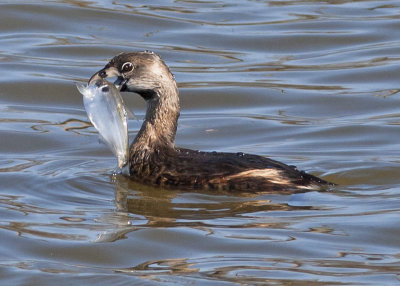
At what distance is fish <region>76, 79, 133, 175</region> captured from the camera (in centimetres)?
911

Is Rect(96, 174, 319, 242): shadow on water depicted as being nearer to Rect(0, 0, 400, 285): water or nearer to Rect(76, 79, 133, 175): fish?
Rect(0, 0, 400, 285): water

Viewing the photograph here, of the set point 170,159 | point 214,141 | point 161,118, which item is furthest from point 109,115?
point 214,141

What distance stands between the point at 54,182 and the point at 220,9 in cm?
792

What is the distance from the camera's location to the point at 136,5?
1709cm

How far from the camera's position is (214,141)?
11.4 m

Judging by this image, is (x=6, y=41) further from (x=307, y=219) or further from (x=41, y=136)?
(x=307, y=219)

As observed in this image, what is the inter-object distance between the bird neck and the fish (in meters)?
0.56

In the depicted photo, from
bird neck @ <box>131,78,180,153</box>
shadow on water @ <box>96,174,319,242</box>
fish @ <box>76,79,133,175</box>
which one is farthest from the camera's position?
bird neck @ <box>131,78,180,153</box>

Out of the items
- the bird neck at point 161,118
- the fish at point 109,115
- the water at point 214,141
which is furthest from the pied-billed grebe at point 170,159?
the fish at point 109,115

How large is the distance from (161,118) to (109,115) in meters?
0.77

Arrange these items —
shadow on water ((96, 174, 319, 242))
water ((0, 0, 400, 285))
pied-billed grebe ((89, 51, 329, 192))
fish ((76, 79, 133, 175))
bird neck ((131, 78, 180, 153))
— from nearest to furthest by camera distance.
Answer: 1. water ((0, 0, 400, 285))
2. shadow on water ((96, 174, 319, 242))
3. pied-billed grebe ((89, 51, 329, 192))
4. fish ((76, 79, 133, 175))
5. bird neck ((131, 78, 180, 153))

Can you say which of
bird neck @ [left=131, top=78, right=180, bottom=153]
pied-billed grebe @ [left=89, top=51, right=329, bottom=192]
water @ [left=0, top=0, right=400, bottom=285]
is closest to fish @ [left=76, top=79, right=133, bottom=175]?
pied-billed grebe @ [left=89, top=51, right=329, bottom=192]

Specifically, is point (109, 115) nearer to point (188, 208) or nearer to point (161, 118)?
point (161, 118)

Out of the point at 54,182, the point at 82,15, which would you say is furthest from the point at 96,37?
the point at 54,182
